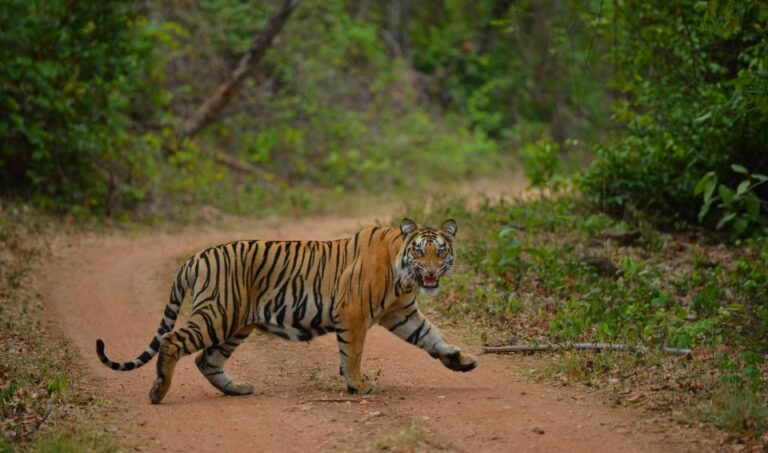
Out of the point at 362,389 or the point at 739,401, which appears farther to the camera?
the point at 362,389

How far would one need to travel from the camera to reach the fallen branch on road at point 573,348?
7.84 meters

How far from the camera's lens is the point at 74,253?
527 inches

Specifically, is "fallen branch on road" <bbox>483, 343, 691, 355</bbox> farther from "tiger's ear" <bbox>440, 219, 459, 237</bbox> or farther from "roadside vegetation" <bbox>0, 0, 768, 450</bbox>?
"tiger's ear" <bbox>440, 219, 459, 237</bbox>

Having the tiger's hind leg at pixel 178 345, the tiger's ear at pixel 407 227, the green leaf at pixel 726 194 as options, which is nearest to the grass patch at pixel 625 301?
the green leaf at pixel 726 194

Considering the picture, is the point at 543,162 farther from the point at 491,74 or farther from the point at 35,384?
the point at 491,74

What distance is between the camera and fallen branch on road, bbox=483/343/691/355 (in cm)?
784

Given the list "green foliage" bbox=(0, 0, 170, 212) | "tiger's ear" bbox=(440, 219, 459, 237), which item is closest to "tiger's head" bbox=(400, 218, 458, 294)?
"tiger's ear" bbox=(440, 219, 459, 237)

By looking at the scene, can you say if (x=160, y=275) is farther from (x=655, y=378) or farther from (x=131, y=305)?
(x=655, y=378)

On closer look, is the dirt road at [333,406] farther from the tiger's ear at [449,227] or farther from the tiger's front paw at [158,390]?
the tiger's ear at [449,227]

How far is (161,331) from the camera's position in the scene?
291 inches

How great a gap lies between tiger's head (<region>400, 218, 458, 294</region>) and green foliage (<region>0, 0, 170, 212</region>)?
29.9 feet

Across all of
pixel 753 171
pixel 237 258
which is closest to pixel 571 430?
pixel 237 258

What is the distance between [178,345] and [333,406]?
121 centimetres

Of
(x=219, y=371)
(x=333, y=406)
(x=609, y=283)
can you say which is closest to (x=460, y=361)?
(x=333, y=406)
